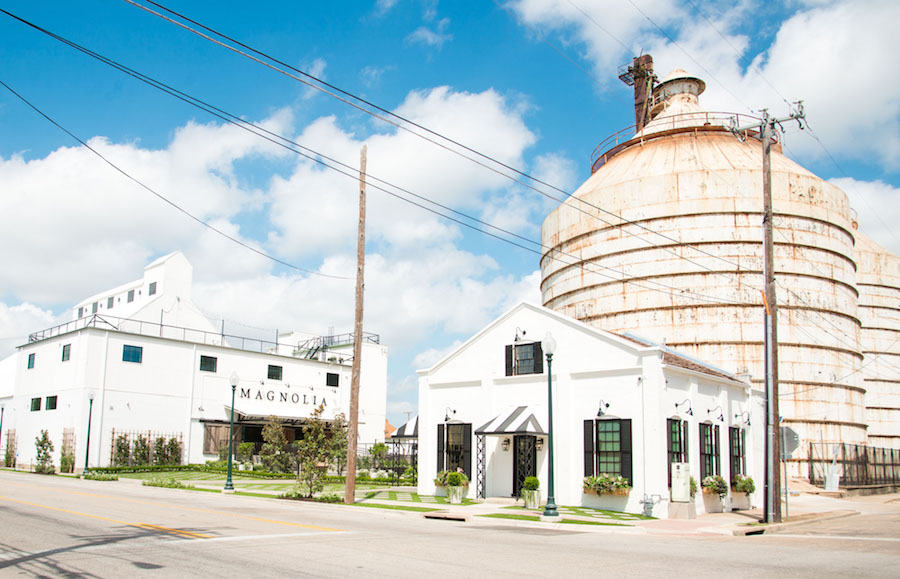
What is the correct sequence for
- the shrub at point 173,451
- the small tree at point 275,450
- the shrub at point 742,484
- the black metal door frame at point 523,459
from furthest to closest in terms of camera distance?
the shrub at point 173,451
the small tree at point 275,450
the shrub at point 742,484
the black metal door frame at point 523,459

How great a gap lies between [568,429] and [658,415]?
3.52 m

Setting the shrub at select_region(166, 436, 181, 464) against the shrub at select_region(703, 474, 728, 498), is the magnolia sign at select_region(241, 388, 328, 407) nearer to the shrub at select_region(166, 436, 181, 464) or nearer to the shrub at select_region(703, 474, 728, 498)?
the shrub at select_region(166, 436, 181, 464)

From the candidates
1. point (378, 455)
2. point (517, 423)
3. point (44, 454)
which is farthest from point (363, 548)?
point (44, 454)

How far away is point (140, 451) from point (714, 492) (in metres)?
34.1

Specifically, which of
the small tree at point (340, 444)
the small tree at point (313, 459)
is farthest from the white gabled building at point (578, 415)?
the small tree at point (340, 444)

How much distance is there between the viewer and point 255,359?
52.0 metres

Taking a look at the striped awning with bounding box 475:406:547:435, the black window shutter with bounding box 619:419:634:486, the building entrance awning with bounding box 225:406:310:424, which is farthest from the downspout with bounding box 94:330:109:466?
the black window shutter with bounding box 619:419:634:486

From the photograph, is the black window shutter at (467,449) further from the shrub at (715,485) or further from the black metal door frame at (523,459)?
the shrub at (715,485)

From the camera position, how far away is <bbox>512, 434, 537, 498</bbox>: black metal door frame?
26.0m

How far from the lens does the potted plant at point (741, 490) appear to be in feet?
90.0

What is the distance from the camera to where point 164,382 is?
151ft

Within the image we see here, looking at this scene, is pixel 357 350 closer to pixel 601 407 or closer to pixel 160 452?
pixel 601 407

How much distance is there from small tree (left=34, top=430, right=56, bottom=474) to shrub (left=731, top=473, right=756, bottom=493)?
125 ft

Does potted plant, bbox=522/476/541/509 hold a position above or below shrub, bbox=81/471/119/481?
above
